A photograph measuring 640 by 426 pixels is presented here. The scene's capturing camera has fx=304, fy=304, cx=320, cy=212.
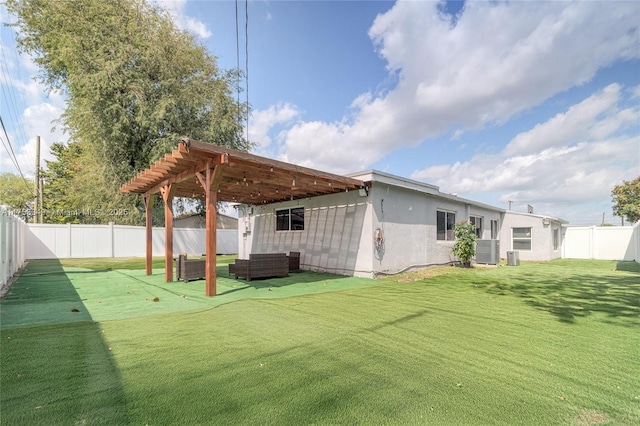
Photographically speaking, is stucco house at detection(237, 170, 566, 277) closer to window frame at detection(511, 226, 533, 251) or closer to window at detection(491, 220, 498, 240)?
window at detection(491, 220, 498, 240)

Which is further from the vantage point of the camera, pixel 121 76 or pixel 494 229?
pixel 494 229

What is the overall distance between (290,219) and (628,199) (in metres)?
31.6

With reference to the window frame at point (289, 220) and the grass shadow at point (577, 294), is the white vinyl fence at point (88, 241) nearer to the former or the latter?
the window frame at point (289, 220)

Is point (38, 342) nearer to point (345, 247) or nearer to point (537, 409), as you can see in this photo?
point (537, 409)

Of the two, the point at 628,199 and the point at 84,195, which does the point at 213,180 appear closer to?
the point at 84,195

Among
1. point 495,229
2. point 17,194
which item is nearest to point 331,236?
point 495,229

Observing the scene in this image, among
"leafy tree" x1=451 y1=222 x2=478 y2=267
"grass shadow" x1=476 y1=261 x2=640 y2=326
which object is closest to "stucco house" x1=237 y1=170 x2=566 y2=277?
"leafy tree" x1=451 y1=222 x2=478 y2=267

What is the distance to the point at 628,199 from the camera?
86.8 ft

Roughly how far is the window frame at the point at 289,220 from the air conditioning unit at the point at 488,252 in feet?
25.9

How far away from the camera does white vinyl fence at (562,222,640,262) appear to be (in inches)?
650

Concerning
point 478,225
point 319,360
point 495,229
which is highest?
point 478,225

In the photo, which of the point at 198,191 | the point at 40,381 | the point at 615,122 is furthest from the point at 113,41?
the point at 615,122

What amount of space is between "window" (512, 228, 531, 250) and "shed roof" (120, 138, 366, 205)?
1222 cm

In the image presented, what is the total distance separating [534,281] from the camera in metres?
8.45
